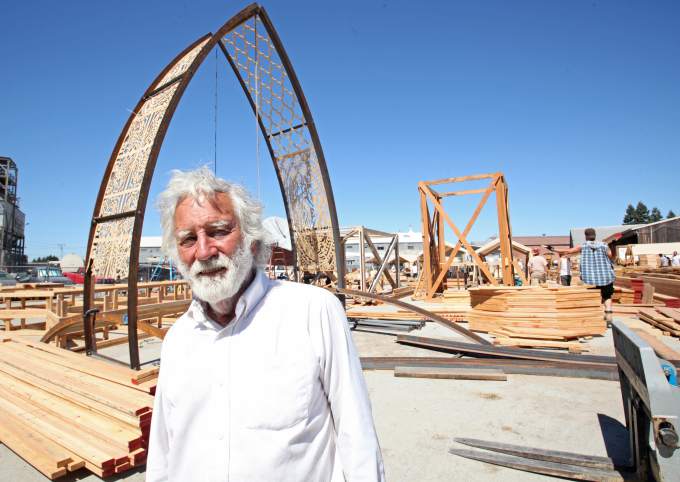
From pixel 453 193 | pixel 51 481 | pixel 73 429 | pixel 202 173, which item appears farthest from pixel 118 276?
pixel 453 193

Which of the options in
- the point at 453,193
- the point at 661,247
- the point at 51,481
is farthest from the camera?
the point at 661,247

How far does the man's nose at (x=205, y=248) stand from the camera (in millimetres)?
1574

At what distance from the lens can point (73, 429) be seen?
3.21m

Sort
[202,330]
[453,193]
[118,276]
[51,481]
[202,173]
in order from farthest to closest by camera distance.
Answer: [453,193]
[118,276]
[51,481]
[202,173]
[202,330]

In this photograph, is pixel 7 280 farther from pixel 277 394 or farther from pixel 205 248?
pixel 277 394

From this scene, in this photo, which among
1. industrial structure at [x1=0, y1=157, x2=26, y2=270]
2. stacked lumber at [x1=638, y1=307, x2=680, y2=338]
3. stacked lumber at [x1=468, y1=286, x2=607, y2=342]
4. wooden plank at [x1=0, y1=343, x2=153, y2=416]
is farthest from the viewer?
industrial structure at [x1=0, y1=157, x2=26, y2=270]

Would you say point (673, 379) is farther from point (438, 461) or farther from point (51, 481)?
point (51, 481)

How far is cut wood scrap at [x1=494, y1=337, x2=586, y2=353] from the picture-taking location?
5.93m

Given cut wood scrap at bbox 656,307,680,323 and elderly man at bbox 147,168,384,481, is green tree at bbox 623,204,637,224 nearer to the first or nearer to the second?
cut wood scrap at bbox 656,307,680,323

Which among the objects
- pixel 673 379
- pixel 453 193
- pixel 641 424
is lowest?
pixel 641 424

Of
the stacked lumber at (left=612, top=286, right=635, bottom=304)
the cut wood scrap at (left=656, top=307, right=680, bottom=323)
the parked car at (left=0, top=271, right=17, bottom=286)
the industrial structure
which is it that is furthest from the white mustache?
the industrial structure

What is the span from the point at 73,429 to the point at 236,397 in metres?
2.79

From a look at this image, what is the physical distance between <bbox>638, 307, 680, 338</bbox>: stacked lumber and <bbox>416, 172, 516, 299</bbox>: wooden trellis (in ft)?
9.60

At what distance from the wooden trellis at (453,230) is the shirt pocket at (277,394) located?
32.7ft
